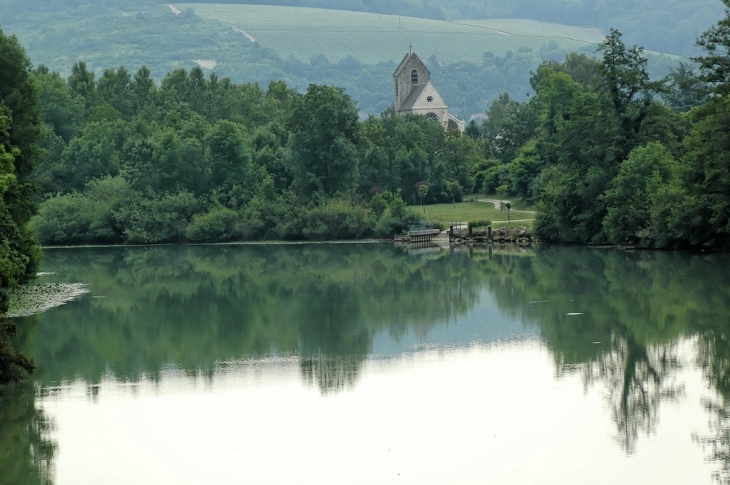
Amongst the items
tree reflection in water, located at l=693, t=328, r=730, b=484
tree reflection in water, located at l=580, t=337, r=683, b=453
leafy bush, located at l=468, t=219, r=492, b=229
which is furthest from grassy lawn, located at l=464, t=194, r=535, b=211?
tree reflection in water, located at l=580, t=337, r=683, b=453

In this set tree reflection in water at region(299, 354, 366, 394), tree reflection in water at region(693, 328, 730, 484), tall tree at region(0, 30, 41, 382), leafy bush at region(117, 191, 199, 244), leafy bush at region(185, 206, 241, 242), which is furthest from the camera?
leafy bush at region(117, 191, 199, 244)

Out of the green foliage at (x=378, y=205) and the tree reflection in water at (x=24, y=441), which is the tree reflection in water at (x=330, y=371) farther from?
the green foliage at (x=378, y=205)

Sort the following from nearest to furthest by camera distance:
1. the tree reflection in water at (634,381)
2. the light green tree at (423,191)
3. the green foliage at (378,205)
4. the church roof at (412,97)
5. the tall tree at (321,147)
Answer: the tree reflection in water at (634,381)
the green foliage at (378,205)
the tall tree at (321,147)
the light green tree at (423,191)
the church roof at (412,97)

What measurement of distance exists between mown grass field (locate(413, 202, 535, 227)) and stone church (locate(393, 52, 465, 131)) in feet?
154

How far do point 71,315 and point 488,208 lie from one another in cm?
4211

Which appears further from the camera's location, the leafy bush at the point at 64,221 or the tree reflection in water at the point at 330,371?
the leafy bush at the point at 64,221

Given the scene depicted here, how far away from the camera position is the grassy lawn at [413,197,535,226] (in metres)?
67.3

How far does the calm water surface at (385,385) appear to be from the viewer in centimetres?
1728

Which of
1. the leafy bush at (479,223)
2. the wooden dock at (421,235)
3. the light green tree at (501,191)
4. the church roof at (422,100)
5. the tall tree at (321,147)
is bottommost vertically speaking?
the wooden dock at (421,235)

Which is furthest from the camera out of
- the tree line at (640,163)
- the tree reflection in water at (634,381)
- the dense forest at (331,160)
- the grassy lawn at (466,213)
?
the grassy lawn at (466,213)

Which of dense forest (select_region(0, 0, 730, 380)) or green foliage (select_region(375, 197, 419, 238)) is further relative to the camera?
green foliage (select_region(375, 197, 419, 238))

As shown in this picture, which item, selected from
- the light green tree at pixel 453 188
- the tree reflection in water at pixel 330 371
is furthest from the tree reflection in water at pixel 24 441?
the light green tree at pixel 453 188

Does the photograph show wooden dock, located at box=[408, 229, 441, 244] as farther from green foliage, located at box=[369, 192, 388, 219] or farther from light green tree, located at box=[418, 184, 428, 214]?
light green tree, located at box=[418, 184, 428, 214]

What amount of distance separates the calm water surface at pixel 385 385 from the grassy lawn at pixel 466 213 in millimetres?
25793
